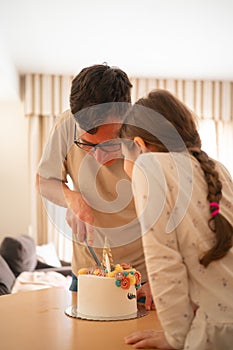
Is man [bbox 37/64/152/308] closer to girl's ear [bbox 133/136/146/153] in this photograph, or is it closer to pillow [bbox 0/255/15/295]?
girl's ear [bbox 133/136/146/153]

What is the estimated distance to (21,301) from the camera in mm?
1857

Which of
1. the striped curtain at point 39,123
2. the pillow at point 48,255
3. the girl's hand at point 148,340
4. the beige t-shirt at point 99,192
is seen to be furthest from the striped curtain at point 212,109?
the girl's hand at point 148,340

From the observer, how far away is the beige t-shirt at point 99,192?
185cm

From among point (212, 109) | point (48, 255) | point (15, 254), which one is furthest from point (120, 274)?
point (212, 109)

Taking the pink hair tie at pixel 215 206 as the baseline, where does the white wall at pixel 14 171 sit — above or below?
below

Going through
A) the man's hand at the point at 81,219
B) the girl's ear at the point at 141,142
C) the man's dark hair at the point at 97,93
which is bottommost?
the man's hand at the point at 81,219

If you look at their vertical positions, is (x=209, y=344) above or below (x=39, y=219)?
above

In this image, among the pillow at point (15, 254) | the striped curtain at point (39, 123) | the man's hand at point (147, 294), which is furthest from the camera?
the striped curtain at point (39, 123)

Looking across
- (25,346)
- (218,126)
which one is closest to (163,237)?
(25,346)

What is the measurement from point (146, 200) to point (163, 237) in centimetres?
9

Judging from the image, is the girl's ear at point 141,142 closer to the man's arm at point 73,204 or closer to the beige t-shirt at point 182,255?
the beige t-shirt at point 182,255

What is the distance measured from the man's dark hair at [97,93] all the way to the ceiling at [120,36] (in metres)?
2.60

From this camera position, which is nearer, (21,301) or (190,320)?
(190,320)

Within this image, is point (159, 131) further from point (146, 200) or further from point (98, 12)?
point (98, 12)
